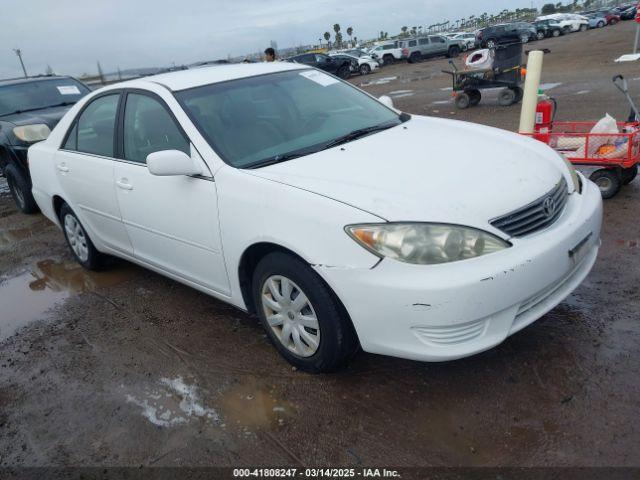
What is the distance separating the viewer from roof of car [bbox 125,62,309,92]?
3.55 m

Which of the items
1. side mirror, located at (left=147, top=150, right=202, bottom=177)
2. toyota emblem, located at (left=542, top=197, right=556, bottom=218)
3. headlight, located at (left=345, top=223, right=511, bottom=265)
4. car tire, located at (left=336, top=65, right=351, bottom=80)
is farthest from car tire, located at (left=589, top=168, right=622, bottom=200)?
car tire, located at (left=336, top=65, right=351, bottom=80)

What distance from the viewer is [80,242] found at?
4727mm

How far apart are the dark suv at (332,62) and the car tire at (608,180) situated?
22.9m

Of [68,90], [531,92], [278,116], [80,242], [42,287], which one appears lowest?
[42,287]

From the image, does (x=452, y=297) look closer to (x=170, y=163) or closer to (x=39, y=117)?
(x=170, y=163)

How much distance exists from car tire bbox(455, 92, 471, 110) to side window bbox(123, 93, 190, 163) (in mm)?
10101

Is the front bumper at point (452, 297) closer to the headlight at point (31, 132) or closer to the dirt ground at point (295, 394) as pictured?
the dirt ground at point (295, 394)

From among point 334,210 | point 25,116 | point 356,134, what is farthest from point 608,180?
point 25,116

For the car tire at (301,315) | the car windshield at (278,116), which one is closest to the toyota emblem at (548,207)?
the car tire at (301,315)

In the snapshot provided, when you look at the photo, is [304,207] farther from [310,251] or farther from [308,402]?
[308,402]

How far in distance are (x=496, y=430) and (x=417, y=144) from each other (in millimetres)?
1619

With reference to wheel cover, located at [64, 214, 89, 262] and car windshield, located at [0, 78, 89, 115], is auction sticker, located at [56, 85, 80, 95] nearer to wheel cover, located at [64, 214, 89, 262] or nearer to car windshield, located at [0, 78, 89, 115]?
car windshield, located at [0, 78, 89, 115]

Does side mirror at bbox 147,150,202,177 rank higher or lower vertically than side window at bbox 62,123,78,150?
higher

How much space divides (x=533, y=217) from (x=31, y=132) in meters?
6.34
